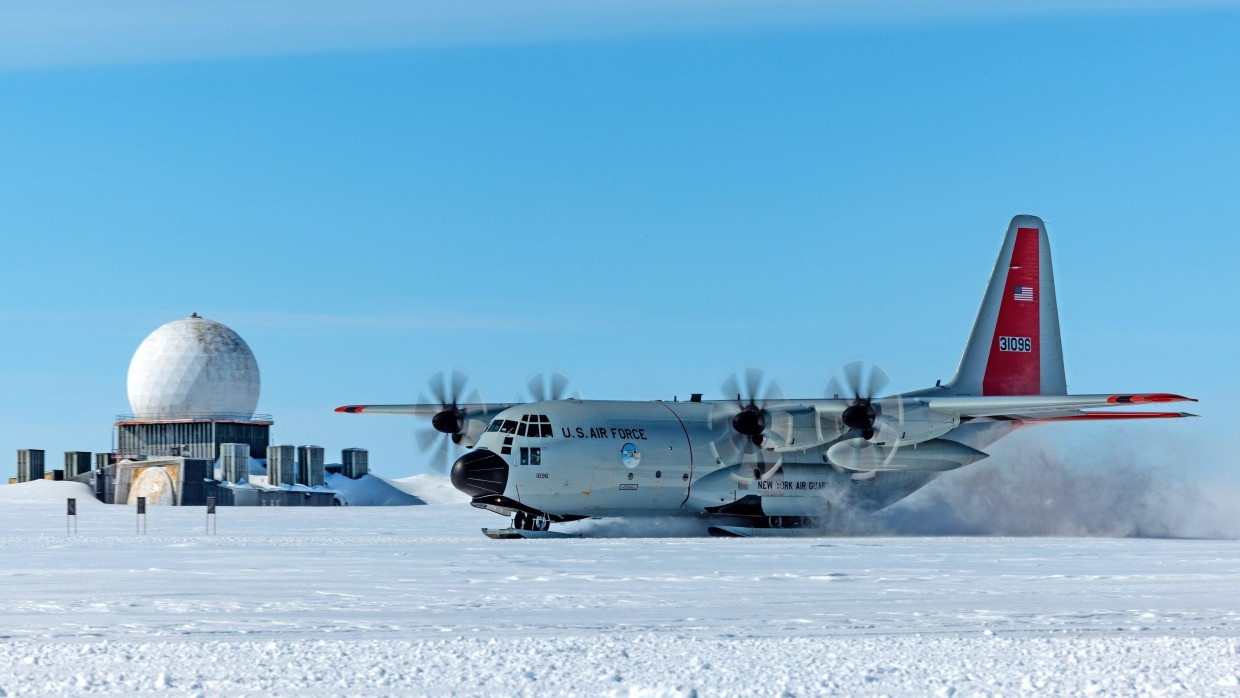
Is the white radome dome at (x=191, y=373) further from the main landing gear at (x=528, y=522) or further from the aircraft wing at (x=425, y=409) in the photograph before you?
the main landing gear at (x=528, y=522)

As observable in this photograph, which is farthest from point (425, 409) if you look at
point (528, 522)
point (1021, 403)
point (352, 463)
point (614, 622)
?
point (352, 463)

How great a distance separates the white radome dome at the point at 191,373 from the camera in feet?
228

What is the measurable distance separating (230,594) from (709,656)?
7128mm

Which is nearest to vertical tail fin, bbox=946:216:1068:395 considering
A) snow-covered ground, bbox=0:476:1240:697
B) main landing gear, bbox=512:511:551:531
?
snow-covered ground, bbox=0:476:1240:697

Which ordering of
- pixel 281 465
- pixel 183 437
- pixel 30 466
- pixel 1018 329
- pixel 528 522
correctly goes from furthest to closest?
Answer: pixel 30 466
pixel 281 465
pixel 183 437
pixel 1018 329
pixel 528 522

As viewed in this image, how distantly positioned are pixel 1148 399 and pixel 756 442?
337 inches

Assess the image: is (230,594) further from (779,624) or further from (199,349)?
(199,349)

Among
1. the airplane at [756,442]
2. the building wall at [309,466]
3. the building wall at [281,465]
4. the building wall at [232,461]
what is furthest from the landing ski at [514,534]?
the building wall at [309,466]

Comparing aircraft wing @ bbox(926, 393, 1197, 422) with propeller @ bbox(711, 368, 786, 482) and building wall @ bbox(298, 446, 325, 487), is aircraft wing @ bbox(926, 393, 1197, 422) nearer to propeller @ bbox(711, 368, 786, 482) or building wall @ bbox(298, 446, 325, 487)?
propeller @ bbox(711, 368, 786, 482)

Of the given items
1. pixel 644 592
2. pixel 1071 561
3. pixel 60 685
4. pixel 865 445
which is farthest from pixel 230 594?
pixel 865 445

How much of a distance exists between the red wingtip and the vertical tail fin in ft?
20.6

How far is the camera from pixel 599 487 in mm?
29406

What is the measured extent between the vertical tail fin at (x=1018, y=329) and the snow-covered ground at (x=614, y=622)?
11.2 metres

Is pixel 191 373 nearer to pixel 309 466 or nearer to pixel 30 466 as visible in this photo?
pixel 309 466
